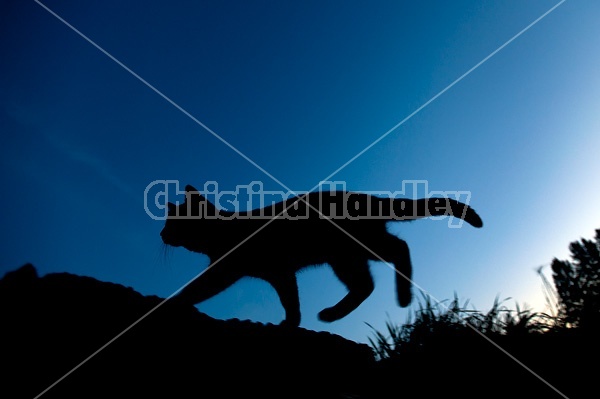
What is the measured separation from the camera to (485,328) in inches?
123

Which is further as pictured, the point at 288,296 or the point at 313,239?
the point at 288,296

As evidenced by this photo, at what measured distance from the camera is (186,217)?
411cm

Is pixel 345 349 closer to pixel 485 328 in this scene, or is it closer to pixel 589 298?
pixel 485 328

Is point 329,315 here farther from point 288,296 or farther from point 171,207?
point 171,207

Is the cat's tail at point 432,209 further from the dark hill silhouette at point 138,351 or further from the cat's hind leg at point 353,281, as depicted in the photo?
the dark hill silhouette at point 138,351

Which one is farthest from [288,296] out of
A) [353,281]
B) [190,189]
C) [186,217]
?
[190,189]

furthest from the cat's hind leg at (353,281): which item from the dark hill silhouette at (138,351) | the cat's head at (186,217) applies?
the cat's head at (186,217)

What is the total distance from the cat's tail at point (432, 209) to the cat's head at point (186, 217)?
7.64ft

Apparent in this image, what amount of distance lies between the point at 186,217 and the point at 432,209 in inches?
118

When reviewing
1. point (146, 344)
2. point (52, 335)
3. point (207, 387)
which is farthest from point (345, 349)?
point (52, 335)

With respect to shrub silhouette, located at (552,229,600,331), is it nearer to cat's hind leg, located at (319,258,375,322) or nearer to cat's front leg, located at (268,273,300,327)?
cat's hind leg, located at (319,258,375,322)

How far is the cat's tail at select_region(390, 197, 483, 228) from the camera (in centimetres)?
376

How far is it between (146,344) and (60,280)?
0.70m

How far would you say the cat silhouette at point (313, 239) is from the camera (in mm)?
3654
